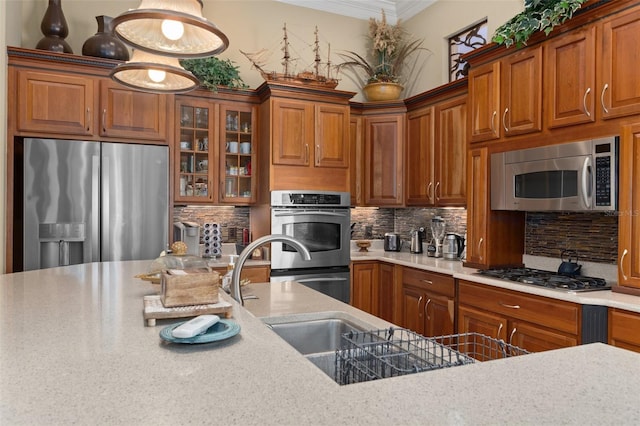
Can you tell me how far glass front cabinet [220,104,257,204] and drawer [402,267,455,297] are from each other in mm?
1641

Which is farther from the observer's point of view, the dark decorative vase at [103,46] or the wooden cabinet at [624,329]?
the dark decorative vase at [103,46]

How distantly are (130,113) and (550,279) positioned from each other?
342 centimetres

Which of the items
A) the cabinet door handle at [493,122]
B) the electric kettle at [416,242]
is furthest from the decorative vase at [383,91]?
the cabinet door handle at [493,122]

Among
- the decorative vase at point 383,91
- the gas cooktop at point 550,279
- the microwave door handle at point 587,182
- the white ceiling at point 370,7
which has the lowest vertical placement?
the gas cooktop at point 550,279

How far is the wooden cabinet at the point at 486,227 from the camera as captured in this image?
11.0 feet

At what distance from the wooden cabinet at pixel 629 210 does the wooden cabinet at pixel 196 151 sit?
3174 mm

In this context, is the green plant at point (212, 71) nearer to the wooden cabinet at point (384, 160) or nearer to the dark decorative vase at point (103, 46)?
the dark decorative vase at point (103, 46)

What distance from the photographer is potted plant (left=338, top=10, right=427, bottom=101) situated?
190 inches

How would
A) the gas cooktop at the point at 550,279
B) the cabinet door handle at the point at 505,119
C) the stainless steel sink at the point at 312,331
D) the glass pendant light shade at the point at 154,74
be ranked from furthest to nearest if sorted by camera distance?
1. the cabinet door handle at the point at 505,119
2. the gas cooktop at the point at 550,279
3. the glass pendant light shade at the point at 154,74
4. the stainless steel sink at the point at 312,331

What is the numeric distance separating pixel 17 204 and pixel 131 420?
3.48m

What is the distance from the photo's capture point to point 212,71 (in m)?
4.02

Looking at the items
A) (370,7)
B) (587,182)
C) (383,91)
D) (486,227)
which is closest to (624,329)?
(587,182)

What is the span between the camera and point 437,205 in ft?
13.8

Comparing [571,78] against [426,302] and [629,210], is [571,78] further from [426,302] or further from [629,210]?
[426,302]
